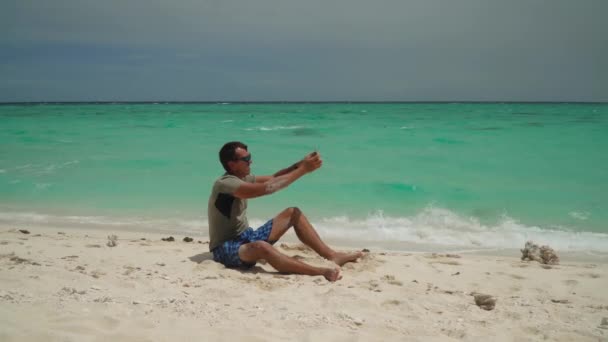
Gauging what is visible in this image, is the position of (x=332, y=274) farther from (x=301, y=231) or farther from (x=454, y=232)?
(x=454, y=232)

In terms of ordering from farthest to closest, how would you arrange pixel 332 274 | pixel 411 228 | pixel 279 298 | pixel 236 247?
pixel 411 228
pixel 236 247
pixel 332 274
pixel 279 298

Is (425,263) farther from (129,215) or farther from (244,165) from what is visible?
(129,215)

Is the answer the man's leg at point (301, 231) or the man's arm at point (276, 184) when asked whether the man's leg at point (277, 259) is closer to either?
the man's leg at point (301, 231)

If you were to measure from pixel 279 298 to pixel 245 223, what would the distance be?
42.4 inches

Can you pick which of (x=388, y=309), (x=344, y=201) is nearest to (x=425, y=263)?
(x=388, y=309)

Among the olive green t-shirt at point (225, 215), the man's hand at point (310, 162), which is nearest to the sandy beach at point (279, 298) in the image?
the olive green t-shirt at point (225, 215)

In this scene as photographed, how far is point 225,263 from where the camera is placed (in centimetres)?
441

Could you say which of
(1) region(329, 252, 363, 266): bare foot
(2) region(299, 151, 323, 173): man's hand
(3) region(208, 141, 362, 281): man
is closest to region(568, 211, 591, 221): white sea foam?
(1) region(329, 252, 363, 266): bare foot

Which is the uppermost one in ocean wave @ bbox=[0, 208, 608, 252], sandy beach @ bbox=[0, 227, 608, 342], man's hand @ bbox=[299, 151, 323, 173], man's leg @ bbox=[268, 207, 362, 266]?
man's hand @ bbox=[299, 151, 323, 173]

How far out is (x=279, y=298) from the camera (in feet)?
11.8

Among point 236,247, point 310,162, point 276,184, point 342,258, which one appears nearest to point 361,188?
point 342,258

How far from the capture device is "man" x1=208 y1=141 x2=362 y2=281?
4.07m

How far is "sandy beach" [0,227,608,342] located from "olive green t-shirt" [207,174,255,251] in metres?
0.29

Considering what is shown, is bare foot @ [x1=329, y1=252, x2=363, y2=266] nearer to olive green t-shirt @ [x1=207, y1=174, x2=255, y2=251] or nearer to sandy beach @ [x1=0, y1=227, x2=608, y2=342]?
sandy beach @ [x1=0, y1=227, x2=608, y2=342]
